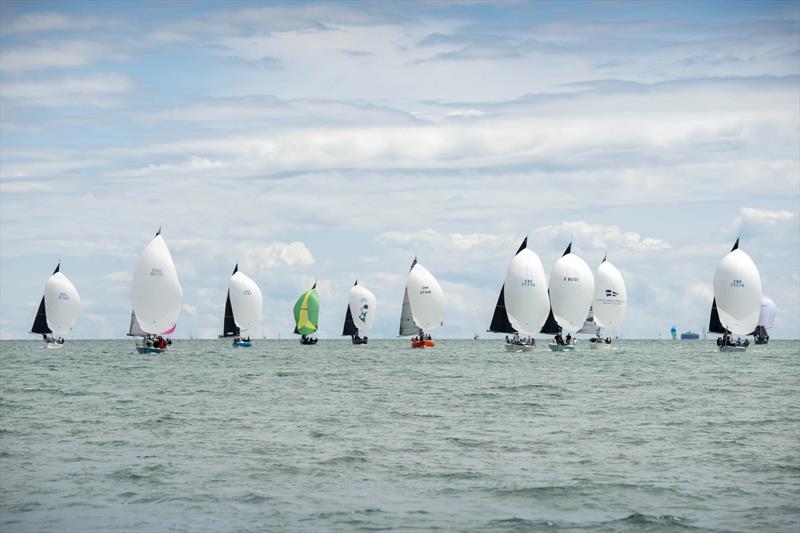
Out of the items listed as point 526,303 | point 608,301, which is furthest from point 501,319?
point 608,301

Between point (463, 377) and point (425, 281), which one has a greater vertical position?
point (425, 281)

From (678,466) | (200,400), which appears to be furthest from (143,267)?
(678,466)

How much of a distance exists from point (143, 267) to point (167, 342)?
11.0 m

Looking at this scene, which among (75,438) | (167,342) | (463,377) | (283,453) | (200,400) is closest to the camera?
(283,453)

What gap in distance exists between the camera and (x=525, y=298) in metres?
98.3

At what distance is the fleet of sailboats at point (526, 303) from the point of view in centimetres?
8800

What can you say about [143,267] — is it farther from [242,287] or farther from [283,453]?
[283,453]

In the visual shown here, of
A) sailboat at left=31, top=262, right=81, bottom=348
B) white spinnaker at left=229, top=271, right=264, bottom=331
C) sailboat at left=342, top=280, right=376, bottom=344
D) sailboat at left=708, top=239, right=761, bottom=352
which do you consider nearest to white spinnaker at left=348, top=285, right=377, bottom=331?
sailboat at left=342, top=280, right=376, bottom=344

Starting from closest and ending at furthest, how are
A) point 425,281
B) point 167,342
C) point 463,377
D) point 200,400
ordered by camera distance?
point 200,400 < point 463,377 < point 167,342 < point 425,281

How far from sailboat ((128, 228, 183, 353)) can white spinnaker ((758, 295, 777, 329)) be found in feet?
254

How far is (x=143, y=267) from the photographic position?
286ft

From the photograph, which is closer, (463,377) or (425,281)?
(463,377)

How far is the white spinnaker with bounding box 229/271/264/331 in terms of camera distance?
135 m

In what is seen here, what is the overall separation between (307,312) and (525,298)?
48.0m
